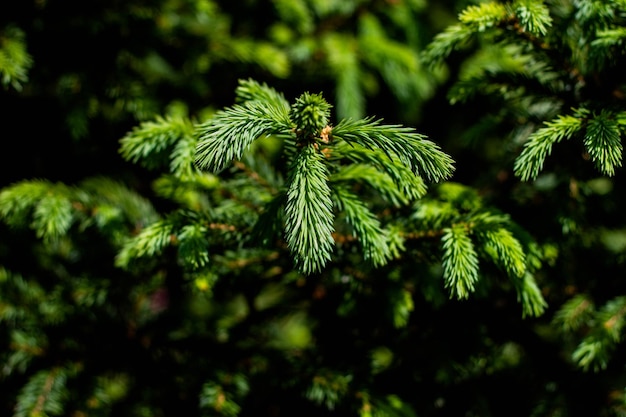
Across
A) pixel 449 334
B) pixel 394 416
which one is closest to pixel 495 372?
pixel 449 334

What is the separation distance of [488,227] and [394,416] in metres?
0.57

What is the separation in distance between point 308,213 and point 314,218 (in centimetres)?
1

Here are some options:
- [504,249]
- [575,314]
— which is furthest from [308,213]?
[575,314]

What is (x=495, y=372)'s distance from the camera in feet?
4.79

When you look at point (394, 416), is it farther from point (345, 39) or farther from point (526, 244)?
point (345, 39)

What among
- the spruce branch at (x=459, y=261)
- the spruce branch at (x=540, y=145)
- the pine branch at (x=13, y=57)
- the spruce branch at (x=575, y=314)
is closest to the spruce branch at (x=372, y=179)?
the spruce branch at (x=459, y=261)

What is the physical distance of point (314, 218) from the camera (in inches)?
33.5

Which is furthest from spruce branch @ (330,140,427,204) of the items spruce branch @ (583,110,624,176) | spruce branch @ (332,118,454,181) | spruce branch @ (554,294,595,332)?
spruce branch @ (554,294,595,332)

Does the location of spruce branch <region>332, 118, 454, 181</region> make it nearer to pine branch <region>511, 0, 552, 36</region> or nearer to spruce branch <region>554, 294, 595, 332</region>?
pine branch <region>511, 0, 552, 36</region>

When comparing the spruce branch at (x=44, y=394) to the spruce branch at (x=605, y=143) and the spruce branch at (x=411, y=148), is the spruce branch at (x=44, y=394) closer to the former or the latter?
the spruce branch at (x=411, y=148)

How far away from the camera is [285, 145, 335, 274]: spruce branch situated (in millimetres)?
848

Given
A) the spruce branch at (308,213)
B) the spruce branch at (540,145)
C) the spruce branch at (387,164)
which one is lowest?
the spruce branch at (308,213)

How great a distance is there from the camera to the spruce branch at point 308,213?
2.78 feet

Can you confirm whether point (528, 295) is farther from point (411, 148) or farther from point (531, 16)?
point (531, 16)
